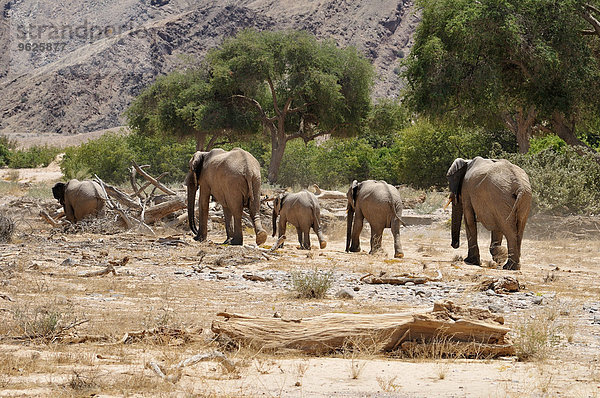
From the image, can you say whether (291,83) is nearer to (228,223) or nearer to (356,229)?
(356,229)

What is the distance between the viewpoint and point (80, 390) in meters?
5.11

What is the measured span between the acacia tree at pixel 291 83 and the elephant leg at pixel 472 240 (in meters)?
24.8

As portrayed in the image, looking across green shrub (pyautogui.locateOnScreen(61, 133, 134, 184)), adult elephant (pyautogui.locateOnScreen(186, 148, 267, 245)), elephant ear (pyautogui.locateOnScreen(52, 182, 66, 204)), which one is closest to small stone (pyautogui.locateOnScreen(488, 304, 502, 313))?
adult elephant (pyautogui.locateOnScreen(186, 148, 267, 245))

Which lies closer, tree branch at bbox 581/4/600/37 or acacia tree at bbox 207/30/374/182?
tree branch at bbox 581/4/600/37

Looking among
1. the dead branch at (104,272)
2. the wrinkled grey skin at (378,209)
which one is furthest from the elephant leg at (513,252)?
the dead branch at (104,272)

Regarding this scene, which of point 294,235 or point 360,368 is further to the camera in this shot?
point 294,235

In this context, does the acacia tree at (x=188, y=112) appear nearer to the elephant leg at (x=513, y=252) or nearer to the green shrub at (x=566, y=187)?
the green shrub at (x=566, y=187)

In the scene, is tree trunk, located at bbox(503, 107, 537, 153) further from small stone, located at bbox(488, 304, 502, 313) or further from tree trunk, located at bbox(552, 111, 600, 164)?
small stone, located at bbox(488, 304, 502, 313)

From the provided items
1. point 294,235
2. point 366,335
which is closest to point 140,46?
point 294,235

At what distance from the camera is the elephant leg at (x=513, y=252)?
13969 millimetres

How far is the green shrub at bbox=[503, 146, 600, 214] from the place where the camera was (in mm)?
21984

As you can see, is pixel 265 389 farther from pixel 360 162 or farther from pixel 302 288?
pixel 360 162

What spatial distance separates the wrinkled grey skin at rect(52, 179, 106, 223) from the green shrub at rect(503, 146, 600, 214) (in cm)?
1248

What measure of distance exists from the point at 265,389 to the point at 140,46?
12095cm
